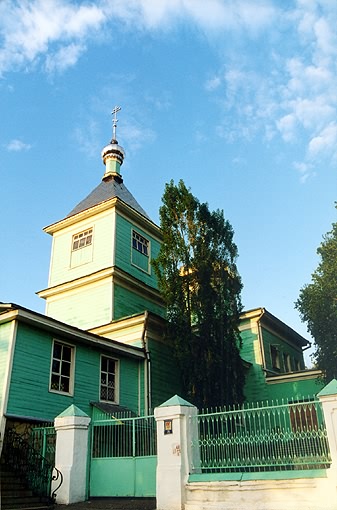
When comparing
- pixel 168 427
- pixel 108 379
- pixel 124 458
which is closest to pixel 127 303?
pixel 108 379

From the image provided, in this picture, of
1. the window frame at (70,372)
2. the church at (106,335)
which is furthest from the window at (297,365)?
the window frame at (70,372)

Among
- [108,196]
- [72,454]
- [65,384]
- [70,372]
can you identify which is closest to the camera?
[72,454]

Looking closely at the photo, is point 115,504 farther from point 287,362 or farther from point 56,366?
point 287,362

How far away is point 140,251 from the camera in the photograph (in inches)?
901

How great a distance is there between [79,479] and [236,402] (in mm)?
6710

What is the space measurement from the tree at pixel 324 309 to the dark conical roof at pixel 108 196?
29.6 ft

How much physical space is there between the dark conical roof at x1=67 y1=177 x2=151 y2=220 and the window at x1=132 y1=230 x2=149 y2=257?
1.22m

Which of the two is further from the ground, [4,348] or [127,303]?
[127,303]

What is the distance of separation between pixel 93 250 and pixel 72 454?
1214cm

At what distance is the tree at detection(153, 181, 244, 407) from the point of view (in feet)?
50.9

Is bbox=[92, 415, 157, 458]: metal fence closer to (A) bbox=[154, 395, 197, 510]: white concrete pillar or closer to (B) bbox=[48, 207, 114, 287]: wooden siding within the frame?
(A) bbox=[154, 395, 197, 510]: white concrete pillar

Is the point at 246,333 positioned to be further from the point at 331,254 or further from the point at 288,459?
the point at 288,459

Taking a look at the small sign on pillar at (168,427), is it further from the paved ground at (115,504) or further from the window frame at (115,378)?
the window frame at (115,378)

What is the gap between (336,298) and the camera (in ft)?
66.5
